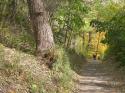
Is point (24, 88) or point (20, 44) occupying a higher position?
point (24, 88)

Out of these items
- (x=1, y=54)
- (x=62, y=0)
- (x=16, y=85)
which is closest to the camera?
(x=16, y=85)

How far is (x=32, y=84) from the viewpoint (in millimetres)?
10727

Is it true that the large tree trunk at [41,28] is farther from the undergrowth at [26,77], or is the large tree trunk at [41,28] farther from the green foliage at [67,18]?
the green foliage at [67,18]

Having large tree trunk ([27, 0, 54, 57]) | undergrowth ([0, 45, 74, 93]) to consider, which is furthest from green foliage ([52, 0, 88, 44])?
undergrowth ([0, 45, 74, 93])

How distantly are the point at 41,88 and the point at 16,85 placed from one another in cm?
130

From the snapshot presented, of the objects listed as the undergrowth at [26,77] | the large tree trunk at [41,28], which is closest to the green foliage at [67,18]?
the large tree trunk at [41,28]

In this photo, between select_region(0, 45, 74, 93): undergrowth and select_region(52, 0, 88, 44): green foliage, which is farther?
select_region(52, 0, 88, 44): green foliage

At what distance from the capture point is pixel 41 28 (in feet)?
50.1

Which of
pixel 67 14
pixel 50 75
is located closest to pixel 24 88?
pixel 50 75

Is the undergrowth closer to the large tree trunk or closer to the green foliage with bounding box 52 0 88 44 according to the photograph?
the large tree trunk

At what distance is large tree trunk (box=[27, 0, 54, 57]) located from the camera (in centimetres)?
1505

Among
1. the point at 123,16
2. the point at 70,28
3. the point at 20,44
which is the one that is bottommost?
the point at 70,28

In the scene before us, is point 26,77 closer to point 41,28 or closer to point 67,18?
point 41,28

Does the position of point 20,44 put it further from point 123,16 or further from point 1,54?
point 123,16
